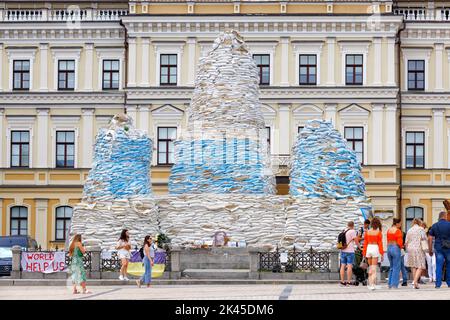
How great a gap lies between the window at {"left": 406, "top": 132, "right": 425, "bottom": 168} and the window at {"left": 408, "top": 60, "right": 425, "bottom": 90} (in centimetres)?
262

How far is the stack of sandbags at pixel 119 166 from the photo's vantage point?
34.6m

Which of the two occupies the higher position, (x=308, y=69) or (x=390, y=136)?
(x=308, y=69)

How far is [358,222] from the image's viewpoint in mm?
32938

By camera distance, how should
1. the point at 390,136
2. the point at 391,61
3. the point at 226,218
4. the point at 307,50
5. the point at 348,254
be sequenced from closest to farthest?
the point at 348,254 → the point at 226,218 → the point at 390,136 → the point at 391,61 → the point at 307,50

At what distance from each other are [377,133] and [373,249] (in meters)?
38.2

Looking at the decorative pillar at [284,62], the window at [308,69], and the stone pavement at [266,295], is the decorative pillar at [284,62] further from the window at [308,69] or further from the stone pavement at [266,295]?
the stone pavement at [266,295]

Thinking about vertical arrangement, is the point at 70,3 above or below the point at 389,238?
above

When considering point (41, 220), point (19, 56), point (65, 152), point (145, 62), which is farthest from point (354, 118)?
point (19, 56)

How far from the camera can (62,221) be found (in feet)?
202

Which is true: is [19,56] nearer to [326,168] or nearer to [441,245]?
[326,168]

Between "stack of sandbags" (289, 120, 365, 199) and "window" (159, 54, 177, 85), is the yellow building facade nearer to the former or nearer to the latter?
"window" (159, 54, 177, 85)
